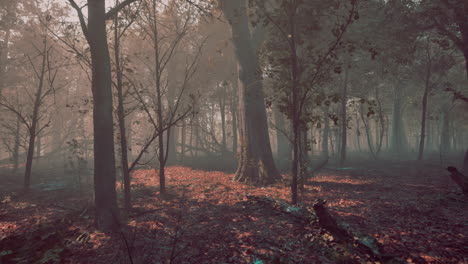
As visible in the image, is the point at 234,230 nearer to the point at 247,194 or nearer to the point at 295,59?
the point at 247,194

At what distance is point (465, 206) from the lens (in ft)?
22.8

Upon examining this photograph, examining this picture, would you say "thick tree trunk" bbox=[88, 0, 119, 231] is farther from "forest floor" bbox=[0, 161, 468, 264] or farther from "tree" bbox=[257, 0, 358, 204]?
"tree" bbox=[257, 0, 358, 204]

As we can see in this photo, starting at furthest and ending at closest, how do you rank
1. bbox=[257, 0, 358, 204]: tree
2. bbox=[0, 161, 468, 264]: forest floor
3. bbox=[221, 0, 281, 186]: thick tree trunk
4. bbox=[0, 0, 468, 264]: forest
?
bbox=[221, 0, 281, 186]: thick tree trunk, bbox=[257, 0, 358, 204]: tree, bbox=[0, 0, 468, 264]: forest, bbox=[0, 161, 468, 264]: forest floor

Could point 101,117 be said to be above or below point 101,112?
below

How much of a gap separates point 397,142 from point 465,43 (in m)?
24.3

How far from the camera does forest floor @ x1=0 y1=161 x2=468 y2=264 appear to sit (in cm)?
455

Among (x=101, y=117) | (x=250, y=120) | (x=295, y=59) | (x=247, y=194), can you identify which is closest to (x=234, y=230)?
(x=247, y=194)

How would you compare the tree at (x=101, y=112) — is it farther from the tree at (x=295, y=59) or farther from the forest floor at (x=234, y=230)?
the tree at (x=295, y=59)

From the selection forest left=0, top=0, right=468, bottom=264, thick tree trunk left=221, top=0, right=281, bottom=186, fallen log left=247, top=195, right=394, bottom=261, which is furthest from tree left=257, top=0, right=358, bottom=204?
thick tree trunk left=221, top=0, right=281, bottom=186

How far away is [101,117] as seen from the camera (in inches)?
231

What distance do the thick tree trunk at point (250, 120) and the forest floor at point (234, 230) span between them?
2.45 metres

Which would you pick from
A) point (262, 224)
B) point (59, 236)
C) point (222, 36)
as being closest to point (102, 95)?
point (59, 236)

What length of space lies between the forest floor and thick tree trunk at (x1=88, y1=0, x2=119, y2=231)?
0.57m

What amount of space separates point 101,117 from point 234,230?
4.01 metres
